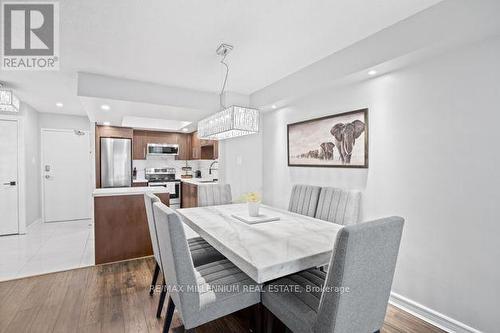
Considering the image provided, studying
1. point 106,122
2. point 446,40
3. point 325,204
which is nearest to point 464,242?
point 325,204

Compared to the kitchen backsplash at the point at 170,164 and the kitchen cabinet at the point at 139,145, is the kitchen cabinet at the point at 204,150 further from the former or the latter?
the kitchen cabinet at the point at 139,145

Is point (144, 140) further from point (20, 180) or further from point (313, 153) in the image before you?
point (313, 153)

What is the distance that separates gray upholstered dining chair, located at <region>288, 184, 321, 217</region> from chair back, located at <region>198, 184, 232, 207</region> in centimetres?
85

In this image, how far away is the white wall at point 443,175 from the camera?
168 centimetres

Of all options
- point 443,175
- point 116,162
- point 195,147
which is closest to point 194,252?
point 443,175

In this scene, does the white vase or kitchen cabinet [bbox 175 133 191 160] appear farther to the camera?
kitchen cabinet [bbox 175 133 191 160]

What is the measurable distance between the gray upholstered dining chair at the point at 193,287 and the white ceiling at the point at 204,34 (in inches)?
56.9

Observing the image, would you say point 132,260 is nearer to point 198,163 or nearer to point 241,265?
point 241,265

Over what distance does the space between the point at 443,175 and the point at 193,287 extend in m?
1.97

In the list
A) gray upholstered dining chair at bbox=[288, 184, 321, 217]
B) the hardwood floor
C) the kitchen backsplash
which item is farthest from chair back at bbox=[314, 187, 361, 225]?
the kitchen backsplash

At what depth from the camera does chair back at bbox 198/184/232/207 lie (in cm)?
306

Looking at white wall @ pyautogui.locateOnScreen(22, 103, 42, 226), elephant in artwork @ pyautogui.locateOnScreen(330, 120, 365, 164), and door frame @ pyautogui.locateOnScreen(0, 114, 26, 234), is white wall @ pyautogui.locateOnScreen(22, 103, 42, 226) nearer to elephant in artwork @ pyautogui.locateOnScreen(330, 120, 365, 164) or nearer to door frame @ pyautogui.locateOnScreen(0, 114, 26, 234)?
door frame @ pyautogui.locateOnScreen(0, 114, 26, 234)

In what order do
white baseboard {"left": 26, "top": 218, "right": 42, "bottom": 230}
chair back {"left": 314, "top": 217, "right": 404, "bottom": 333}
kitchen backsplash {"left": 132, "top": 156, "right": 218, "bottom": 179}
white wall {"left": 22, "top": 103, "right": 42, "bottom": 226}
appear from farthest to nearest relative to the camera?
kitchen backsplash {"left": 132, "top": 156, "right": 218, "bottom": 179}
white baseboard {"left": 26, "top": 218, "right": 42, "bottom": 230}
white wall {"left": 22, "top": 103, "right": 42, "bottom": 226}
chair back {"left": 314, "top": 217, "right": 404, "bottom": 333}

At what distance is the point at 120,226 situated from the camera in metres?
3.17
